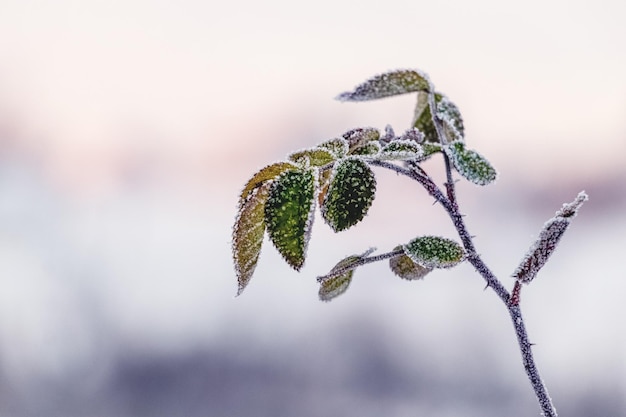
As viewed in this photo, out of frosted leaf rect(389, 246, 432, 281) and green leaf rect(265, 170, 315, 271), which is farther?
frosted leaf rect(389, 246, 432, 281)

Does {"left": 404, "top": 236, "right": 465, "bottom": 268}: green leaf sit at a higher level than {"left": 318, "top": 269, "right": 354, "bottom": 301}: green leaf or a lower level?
lower

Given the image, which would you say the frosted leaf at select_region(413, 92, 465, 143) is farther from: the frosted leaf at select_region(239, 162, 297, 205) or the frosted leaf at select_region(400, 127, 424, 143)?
the frosted leaf at select_region(239, 162, 297, 205)

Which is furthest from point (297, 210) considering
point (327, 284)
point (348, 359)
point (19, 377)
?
point (19, 377)

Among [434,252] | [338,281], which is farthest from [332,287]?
[434,252]

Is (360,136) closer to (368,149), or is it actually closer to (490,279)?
(368,149)

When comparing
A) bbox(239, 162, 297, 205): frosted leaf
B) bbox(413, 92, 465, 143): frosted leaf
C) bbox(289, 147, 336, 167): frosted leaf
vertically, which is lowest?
bbox(239, 162, 297, 205): frosted leaf

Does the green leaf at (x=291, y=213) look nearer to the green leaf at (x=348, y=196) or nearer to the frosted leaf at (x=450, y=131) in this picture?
the green leaf at (x=348, y=196)

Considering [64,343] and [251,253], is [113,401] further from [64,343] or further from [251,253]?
[251,253]

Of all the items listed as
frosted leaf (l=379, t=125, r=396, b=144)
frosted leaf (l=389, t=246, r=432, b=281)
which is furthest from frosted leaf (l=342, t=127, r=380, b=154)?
frosted leaf (l=389, t=246, r=432, b=281)
